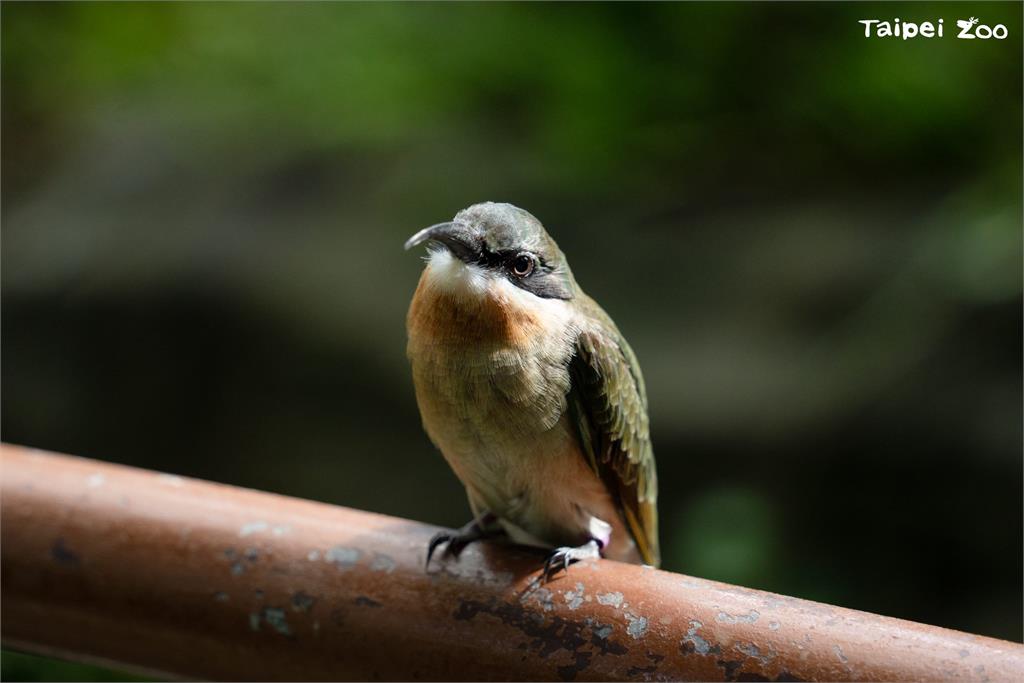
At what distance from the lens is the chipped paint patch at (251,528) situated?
1.72 m

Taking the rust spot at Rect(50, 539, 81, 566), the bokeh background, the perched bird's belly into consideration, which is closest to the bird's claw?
the perched bird's belly

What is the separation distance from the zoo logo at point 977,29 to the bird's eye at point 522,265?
208 centimetres

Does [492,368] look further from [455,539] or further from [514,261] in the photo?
[455,539]

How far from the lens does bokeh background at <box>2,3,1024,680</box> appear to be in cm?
320

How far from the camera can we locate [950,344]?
126 inches

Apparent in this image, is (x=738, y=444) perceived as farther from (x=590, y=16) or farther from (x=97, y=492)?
(x=97, y=492)

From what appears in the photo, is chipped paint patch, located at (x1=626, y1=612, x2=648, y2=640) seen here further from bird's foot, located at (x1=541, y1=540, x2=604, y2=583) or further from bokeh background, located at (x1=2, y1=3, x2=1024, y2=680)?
bokeh background, located at (x1=2, y1=3, x2=1024, y2=680)

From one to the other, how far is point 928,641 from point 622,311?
7.51ft

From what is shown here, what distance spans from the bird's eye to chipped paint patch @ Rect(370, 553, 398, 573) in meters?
0.55

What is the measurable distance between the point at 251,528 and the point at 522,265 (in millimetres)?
660

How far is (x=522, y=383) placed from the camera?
71.9 inches

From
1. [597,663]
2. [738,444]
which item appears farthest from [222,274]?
[597,663]

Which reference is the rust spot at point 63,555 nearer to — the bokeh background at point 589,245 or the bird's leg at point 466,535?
the bird's leg at point 466,535

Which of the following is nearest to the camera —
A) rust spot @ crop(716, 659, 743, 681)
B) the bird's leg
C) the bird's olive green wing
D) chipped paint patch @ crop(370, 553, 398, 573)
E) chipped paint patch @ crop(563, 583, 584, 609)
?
rust spot @ crop(716, 659, 743, 681)
